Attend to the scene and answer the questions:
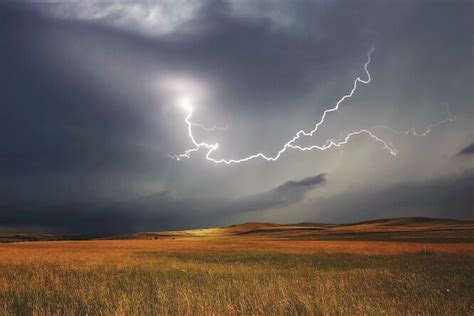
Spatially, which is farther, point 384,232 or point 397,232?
point 384,232

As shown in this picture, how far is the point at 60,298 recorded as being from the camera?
10969 millimetres

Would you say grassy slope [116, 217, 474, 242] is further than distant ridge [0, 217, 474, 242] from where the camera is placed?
No

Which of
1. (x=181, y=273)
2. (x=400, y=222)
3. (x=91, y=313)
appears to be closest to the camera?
(x=91, y=313)

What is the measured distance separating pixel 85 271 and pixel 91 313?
11.4 m

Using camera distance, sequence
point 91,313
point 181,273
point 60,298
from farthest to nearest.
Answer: point 181,273
point 60,298
point 91,313

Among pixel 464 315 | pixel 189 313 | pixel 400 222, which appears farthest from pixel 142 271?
pixel 400 222

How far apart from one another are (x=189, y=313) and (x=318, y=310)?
2589mm

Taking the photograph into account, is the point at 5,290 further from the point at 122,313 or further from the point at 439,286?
the point at 439,286

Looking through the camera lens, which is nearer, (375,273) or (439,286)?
(439,286)

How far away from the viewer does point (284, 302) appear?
9094mm

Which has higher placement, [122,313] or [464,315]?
[122,313]

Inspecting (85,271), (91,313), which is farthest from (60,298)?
(85,271)

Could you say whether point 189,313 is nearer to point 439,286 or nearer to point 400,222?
point 439,286

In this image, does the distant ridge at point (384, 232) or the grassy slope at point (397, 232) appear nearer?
the grassy slope at point (397, 232)
